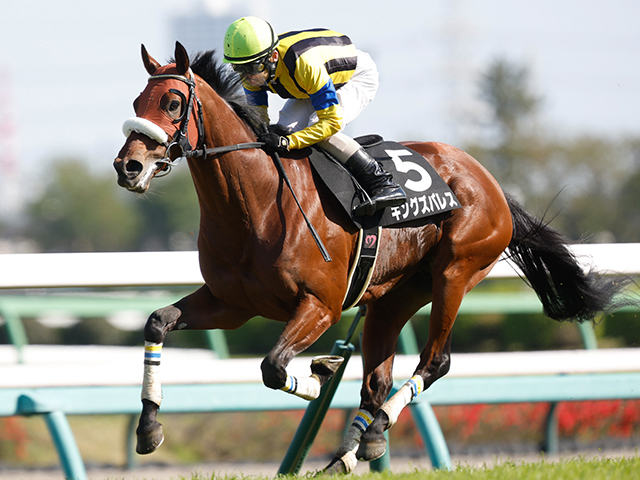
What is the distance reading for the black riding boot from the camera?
121 inches

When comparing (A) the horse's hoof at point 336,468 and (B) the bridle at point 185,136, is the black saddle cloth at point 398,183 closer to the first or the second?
(B) the bridle at point 185,136

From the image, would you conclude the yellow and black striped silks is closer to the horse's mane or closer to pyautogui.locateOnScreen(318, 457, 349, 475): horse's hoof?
the horse's mane

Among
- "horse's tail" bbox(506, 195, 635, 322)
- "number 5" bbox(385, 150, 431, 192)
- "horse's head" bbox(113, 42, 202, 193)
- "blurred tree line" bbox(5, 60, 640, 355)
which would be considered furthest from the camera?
"blurred tree line" bbox(5, 60, 640, 355)

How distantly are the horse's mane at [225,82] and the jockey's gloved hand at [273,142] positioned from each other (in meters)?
0.09

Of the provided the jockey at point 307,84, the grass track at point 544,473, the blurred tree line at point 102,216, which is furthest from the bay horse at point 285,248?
the blurred tree line at point 102,216

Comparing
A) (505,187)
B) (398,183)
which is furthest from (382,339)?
(505,187)

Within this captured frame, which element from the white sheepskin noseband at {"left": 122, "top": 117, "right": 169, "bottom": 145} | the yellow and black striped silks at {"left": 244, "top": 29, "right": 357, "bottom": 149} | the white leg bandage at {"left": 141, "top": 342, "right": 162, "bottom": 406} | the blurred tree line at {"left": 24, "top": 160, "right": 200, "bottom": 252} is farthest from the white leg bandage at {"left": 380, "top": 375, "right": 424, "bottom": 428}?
the blurred tree line at {"left": 24, "top": 160, "right": 200, "bottom": 252}

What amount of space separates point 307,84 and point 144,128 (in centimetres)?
67

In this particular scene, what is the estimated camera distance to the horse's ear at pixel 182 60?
269cm

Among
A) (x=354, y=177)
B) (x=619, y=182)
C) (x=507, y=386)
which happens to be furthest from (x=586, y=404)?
(x=619, y=182)

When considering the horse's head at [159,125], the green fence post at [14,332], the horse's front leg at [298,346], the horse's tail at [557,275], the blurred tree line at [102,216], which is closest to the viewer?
the horse's head at [159,125]

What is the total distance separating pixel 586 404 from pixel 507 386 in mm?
2466

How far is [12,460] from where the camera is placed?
5.09 meters

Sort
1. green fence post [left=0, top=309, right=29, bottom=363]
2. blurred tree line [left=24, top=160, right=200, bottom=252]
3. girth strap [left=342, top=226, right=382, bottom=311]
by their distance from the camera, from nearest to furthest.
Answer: girth strap [left=342, top=226, right=382, bottom=311]
green fence post [left=0, top=309, right=29, bottom=363]
blurred tree line [left=24, top=160, right=200, bottom=252]
